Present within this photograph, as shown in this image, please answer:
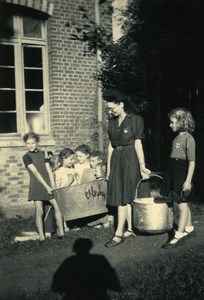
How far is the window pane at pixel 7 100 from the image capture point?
826cm

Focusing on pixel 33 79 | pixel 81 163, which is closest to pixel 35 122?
pixel 33 79

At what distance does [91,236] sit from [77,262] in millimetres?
1053

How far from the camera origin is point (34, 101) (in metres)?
8.59

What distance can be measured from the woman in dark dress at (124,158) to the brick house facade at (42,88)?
3.11m

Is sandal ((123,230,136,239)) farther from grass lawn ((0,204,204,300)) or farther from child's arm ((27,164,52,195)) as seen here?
child's arm ((27,164,52,195))

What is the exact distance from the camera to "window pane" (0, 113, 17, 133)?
824 centimetres

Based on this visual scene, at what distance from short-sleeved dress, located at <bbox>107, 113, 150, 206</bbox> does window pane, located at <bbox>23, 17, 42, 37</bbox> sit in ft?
13.0

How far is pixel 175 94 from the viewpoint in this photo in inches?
388

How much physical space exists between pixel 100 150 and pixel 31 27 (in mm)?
3002

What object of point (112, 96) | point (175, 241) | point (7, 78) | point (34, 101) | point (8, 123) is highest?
point (7, 78)

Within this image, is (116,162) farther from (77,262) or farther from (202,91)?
(202,91)

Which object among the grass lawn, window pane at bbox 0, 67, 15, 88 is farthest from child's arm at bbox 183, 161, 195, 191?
window pane at bbox 0, 67, 15, 88

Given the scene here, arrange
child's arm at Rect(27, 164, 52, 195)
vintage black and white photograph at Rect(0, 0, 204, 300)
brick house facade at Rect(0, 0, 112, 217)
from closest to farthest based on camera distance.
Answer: vintage black and white photograph at Rect(0, 0, 204, 300) < child's arm at Rect(27, 164, 52, 195) < brick house facade at Rect(0, 0, 112, 217)

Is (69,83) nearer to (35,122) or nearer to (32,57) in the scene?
(32,57)
